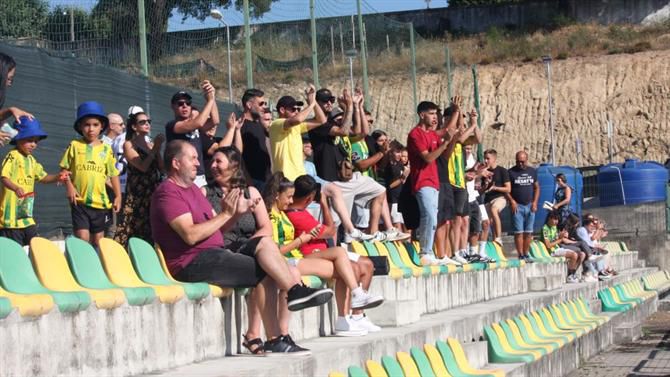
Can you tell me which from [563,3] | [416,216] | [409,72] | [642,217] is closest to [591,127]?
[563,3]

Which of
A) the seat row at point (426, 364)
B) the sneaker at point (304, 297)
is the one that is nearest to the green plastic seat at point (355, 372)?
the seat row at point (426, 364)

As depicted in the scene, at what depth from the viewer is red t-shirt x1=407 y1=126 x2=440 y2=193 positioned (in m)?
12.3

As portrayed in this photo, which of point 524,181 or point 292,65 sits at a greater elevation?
point 292,65

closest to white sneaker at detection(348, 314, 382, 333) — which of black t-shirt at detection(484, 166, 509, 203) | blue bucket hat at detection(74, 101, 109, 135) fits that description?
blue bucket hat at detection(74, 101, 109, 135)

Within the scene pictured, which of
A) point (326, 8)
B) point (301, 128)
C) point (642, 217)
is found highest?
point (326, 8)

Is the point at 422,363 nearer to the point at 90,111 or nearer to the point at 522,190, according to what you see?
the point at 90,111

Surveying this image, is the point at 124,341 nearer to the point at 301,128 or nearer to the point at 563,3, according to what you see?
the point at 301,128

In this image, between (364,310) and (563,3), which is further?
(563,3)

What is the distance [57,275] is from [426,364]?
2.85 metres

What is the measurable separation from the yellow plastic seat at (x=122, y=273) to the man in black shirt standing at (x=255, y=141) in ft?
14.6

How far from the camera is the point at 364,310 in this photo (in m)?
9.72

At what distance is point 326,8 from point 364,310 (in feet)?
41.8

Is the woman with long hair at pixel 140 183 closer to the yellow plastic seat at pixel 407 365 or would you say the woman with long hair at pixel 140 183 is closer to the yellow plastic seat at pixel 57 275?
the yellow plastic seat at pixel 407 365

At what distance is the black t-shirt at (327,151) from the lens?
40.4 ft
